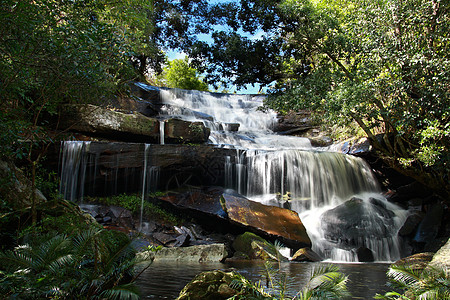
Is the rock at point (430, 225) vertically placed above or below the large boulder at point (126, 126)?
below

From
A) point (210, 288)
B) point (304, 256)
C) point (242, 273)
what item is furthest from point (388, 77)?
point (210, 288)

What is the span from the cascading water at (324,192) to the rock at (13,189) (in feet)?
28.9

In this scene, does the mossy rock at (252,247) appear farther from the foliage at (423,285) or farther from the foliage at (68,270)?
the foliage at (68,270)

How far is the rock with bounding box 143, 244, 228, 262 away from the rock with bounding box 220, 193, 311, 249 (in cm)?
163

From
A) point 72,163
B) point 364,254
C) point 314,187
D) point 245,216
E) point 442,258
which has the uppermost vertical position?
point 72,163

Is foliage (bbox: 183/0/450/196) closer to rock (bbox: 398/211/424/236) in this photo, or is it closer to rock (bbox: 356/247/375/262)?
rock (bbox: 398/211/424/236)

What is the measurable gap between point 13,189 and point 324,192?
12.0 meters

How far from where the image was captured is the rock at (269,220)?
1019 cm

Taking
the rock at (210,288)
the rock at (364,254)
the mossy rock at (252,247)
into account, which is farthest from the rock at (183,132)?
the rock at (210,288)

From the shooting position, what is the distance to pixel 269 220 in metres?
10.8

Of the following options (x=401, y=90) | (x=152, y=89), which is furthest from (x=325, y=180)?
(x=152, y=89)

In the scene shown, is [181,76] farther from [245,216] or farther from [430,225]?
[430,225]

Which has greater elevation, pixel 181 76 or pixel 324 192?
pixel 181 76

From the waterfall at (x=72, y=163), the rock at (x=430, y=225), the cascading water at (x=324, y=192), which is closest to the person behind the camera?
the cascading water at (x=324, y=192)
